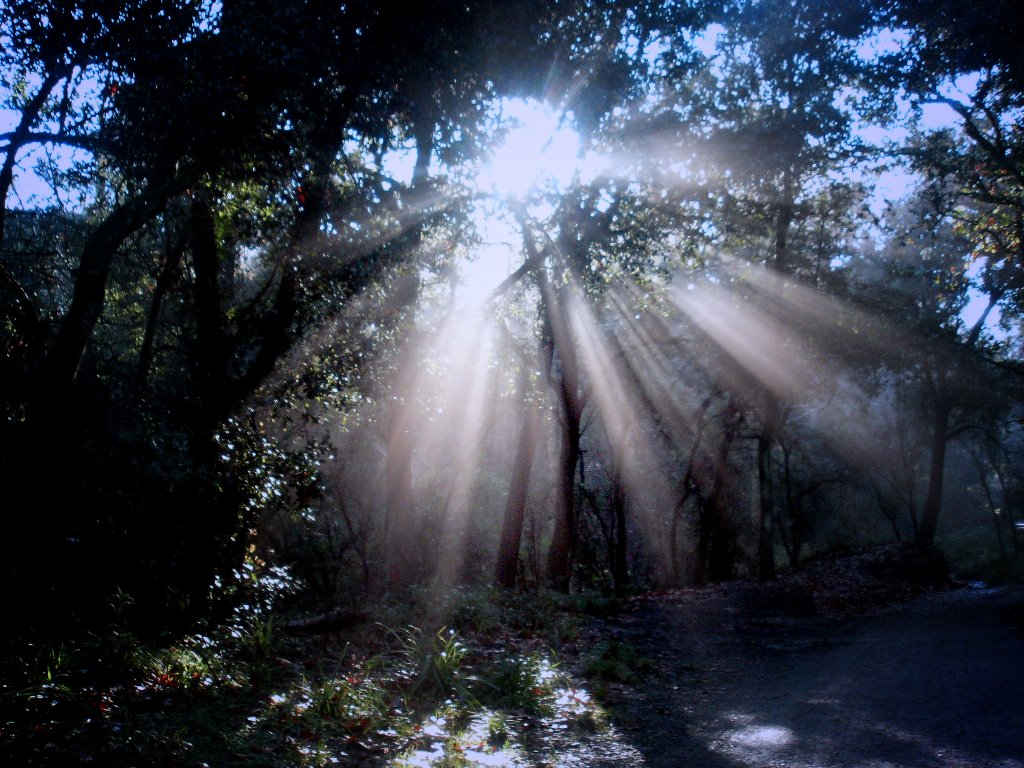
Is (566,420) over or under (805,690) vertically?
over

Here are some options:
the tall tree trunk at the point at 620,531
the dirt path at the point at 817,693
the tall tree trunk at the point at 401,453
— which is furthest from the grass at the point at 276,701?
the tall tree trunk at the point at 620,531

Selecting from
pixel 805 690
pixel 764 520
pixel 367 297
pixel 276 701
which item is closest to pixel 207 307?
pixel 367 297

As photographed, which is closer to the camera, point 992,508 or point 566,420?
point 566,420

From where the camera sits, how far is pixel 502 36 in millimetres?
9406

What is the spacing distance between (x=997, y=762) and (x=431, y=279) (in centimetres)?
1218

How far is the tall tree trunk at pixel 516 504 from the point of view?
1700cm

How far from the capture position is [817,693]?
7918mm

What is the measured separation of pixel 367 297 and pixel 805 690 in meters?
8.04

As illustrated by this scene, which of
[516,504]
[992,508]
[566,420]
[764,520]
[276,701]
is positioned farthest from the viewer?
[992,508]

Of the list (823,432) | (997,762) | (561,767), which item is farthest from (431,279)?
(823,432)

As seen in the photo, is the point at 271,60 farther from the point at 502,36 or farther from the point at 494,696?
the point at 494,696

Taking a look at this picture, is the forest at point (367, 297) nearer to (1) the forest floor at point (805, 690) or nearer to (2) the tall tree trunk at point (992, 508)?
(1) the forest floor at point (805, 690)

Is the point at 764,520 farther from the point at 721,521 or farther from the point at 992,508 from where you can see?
the point at 992,508

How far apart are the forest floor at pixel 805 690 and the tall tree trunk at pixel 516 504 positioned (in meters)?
3.04
